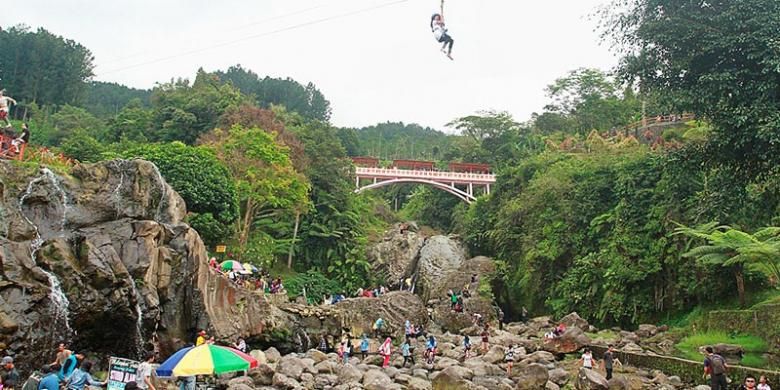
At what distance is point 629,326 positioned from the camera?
23.8 m

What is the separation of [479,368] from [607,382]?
4.43m

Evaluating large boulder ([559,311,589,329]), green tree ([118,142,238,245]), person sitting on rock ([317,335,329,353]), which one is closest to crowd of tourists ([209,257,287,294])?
green tree ([118,142,238,245])

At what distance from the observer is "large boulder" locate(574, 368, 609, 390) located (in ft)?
44.2

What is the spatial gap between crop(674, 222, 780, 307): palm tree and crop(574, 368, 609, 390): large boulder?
5975mm

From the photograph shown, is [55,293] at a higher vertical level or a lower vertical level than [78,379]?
higher

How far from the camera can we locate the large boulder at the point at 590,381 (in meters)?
13.5

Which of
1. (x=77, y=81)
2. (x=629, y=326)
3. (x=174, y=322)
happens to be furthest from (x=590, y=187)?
(x=77, y=81)

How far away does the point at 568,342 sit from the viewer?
19.1 m

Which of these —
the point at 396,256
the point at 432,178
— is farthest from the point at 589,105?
the point at 396,256

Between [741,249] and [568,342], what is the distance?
5.77 metres

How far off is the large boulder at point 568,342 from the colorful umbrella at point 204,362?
39.3 feet

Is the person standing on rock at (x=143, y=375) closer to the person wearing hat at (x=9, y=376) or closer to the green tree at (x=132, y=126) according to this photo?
the person wearing hat at (x=9, y=376)

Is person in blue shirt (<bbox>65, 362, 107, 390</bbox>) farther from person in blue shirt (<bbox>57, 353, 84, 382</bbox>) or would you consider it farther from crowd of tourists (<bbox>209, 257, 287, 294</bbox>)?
crowd of tourists (<bbox>209, 257, 287, 294</bbox>)

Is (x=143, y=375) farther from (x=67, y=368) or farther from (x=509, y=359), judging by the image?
(x=509, y=359)
